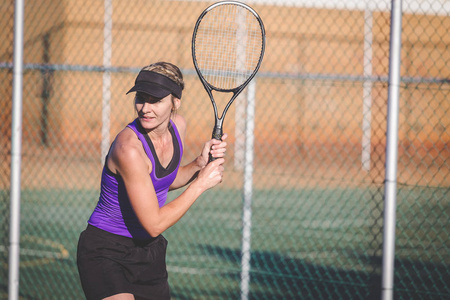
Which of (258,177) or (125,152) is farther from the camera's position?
(258,177)

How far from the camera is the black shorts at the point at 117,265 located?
121 inches

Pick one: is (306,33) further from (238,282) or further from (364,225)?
(238,282)

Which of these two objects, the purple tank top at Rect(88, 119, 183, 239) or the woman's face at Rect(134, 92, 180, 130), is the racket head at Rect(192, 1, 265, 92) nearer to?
the woman's face at Rect(134, 92, 180, 130)

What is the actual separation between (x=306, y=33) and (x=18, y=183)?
40.6 feet

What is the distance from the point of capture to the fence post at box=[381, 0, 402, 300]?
347cm

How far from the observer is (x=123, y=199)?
10.3ft

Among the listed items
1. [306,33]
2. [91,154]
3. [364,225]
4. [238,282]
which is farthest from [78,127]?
[238,282]

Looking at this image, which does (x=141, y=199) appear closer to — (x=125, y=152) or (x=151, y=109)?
(x=125, y=152)

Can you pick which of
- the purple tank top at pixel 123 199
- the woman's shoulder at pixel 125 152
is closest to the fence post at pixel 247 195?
the purple tank top at pixel 123 199

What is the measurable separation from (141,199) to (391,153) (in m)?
1.60

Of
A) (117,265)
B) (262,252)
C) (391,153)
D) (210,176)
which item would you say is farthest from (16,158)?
(262,252)

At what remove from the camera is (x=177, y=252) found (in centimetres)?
719

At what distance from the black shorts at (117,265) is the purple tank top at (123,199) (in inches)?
1.7

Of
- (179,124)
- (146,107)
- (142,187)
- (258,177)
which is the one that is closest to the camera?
(142,187)
